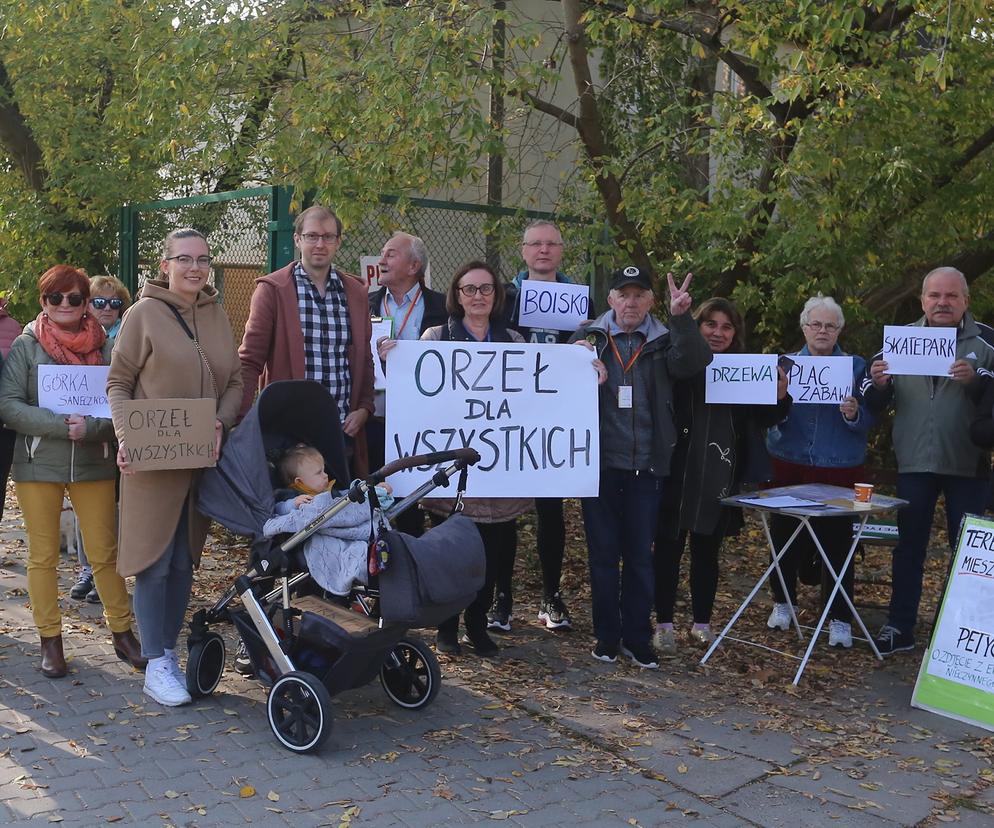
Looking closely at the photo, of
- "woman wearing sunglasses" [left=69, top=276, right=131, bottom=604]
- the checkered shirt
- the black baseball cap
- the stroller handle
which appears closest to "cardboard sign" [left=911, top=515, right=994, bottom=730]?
the black baseball cap

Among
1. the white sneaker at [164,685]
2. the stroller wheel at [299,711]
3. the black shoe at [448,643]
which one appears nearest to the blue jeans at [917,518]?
the black shoe at [448,643]

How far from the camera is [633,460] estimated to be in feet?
20.0

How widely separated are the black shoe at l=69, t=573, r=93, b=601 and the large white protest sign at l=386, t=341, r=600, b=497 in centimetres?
283

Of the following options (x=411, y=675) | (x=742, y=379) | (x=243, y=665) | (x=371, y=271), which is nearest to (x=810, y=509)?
(x=742, y=379)

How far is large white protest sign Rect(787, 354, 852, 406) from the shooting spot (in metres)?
6.54

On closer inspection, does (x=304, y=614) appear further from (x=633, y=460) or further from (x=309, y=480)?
(x=633, y=460)

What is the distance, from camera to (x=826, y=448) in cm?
684

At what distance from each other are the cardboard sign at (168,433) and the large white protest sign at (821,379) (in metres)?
3.28

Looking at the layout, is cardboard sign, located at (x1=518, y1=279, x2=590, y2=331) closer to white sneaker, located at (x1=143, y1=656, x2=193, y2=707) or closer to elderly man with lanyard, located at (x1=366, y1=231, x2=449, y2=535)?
Answer: elderly man with lanyard, located at (x1=366, y1=231, x2=449, y2=535)

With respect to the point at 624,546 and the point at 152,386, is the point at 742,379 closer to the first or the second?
the point at 624,546

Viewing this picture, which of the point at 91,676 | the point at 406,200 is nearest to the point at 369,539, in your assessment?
the point at 91,676

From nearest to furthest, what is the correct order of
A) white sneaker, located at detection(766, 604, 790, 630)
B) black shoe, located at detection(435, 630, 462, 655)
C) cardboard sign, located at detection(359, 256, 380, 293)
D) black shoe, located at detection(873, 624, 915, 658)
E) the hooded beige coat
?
the hooded beige coat
black shoe, located at detection(435, 630, 462, 655)
black shoe, located at detection(873, 624, 915, 658)
white sneaker, located at detection(766, 604, 790, 630)
cardboard sign, located at detection(359, 256, 380, 293)

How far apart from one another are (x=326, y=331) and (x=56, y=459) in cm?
149

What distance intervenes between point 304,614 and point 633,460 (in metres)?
2.05
